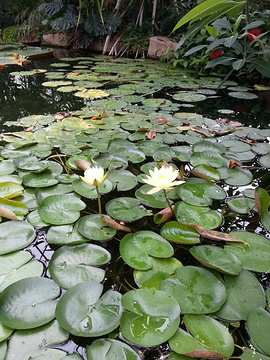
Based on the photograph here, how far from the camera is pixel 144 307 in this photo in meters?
0.62

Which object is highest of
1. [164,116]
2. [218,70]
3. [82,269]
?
[218,70]

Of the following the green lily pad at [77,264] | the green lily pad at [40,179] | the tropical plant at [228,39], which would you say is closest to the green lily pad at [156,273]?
the green lily pad at [77,264]

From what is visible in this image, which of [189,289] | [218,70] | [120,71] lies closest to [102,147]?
[189,289]

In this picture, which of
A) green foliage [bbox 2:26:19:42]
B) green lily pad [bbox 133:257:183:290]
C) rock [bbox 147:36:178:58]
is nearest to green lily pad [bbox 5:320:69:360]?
green lily pad [bbox 133:257:183:290]

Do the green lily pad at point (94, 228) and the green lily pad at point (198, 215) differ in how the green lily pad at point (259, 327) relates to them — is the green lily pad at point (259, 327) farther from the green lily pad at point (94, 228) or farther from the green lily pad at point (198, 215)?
the green lily pad at point (94, 228)

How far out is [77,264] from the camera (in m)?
0.75

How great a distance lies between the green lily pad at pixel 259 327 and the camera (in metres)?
0.55

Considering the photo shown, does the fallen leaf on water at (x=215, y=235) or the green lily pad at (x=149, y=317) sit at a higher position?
the fallen leaf on water at (x=215, y=235)

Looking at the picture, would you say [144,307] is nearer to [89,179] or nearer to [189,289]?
[189,289]

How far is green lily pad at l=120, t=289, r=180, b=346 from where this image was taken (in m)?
0.56

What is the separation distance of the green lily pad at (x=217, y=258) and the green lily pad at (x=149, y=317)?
17cm

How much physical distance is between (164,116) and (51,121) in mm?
885

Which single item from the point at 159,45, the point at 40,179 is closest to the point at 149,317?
the point at 40,179

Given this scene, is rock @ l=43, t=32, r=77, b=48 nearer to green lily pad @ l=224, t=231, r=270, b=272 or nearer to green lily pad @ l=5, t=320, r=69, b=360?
green lily pad @ l=224, t=231, r=270, b=272
